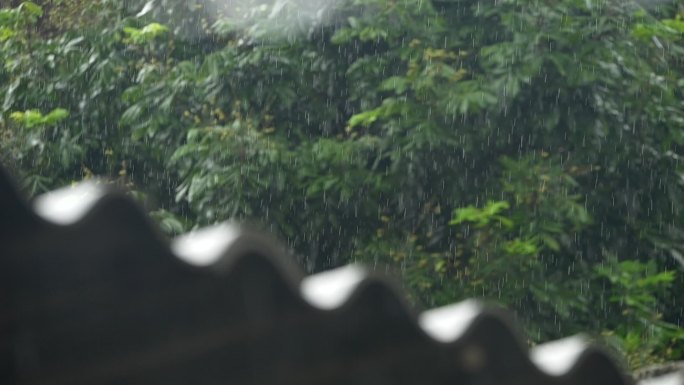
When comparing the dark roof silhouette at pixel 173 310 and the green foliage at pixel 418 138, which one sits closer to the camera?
the dark roof silhouette at pixel 173 310

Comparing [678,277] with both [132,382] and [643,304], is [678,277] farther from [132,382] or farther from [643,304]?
[132,382]

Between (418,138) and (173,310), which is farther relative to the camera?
(418,138)

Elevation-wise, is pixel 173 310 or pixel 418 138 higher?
pixel 173 310

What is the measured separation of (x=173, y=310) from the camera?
1.29m

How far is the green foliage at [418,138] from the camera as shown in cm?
704

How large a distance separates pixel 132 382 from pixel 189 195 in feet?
19.4

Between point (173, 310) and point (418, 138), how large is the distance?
231 inches

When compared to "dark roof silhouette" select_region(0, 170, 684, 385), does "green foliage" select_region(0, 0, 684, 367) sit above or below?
below

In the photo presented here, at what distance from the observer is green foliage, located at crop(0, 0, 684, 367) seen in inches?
277

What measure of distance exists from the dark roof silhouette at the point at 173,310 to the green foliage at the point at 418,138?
515cm

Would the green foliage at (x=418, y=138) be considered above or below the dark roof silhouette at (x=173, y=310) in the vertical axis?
below

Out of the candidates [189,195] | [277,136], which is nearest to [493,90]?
[277,136]

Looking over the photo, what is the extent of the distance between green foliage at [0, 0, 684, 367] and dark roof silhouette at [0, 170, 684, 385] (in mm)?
5154

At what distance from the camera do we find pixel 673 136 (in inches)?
301
